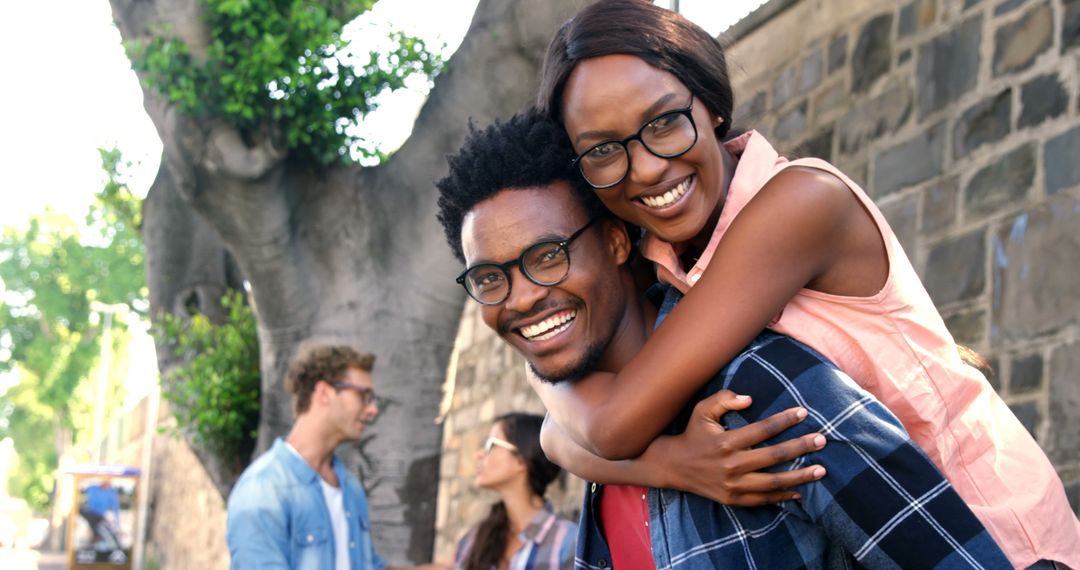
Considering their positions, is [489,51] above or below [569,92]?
above

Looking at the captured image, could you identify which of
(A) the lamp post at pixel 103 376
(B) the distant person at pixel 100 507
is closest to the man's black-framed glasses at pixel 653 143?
(B) the distant person at pixel 100 507

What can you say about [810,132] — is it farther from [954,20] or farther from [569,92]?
[569,92]

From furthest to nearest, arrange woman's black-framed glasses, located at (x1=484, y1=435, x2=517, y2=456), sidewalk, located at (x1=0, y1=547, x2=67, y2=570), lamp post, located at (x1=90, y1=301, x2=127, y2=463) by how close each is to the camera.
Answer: lamp post, located at (x1=90, y1=301, x2=127, y2=463), sidewalk, located at (x1=0, y1=547, x2=67, y2=570), woman's black-framed glasses, located at (x1=484, y1=435, x2=517, y2=456)

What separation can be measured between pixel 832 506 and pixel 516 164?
2.86 ft

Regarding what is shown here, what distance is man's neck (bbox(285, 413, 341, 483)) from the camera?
17.7ft

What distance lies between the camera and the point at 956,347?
228 centimetres

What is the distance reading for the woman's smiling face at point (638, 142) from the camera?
2268mm

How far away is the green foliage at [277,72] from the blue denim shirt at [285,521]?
1.59m

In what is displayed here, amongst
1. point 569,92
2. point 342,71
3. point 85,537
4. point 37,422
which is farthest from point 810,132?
point 37,422

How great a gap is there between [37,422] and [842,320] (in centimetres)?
4947

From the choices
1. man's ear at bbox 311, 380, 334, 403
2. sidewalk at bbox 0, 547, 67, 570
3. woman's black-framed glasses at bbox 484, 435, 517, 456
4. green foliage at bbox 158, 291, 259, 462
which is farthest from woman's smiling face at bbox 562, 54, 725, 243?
sidewalk at bbox 0, 547, 67, 570

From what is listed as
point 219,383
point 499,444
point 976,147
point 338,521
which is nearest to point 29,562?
point 219,383

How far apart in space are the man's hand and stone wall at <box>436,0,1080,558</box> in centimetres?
205

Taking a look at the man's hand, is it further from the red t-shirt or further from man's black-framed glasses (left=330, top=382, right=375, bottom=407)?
man's black-framed glasses (left=330, top=382, right=375, bottom=407)
